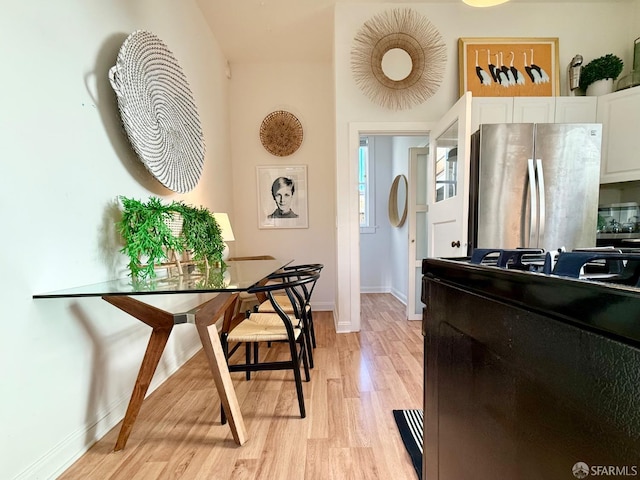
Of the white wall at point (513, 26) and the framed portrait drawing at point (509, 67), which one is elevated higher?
the white wall at point (513, 26)

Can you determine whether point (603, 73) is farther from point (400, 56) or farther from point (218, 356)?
point (218, 356)

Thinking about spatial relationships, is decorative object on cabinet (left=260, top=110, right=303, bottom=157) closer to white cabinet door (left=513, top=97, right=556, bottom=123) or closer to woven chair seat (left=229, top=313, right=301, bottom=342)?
white cabinet door (left=513, top=97, right=556, bottom=123)

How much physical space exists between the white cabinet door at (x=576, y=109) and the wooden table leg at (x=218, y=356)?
9.90ft

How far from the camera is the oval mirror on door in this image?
384cm

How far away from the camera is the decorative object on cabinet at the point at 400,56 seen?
2385 mm

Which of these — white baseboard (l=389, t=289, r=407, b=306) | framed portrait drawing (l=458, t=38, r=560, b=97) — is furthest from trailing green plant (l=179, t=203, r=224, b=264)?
white baseboard (l=389, t=289, r=407, b=306)

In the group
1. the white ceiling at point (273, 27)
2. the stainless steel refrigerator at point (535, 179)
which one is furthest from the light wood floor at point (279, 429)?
the white ceiling at point (273, 27)

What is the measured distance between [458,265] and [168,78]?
2.15m

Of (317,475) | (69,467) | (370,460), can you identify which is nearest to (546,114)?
(370,460)

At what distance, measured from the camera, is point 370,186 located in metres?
4.32

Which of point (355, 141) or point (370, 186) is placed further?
point (370, 186)

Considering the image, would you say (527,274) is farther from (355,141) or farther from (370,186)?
(370,186)

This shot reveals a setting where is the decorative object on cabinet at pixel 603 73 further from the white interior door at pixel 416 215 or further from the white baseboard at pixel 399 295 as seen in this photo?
the white baseboard at pixel 399 295

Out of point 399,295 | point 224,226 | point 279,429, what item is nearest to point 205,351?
point 279,429
